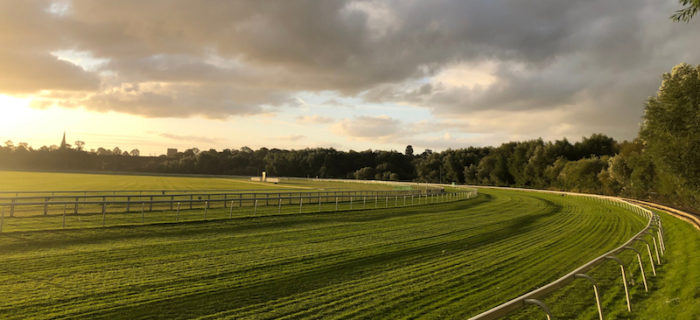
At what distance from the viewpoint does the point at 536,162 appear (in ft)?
247

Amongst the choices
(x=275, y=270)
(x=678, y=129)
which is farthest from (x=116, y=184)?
(x=678, y=129)

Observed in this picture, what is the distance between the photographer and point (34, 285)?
693cm

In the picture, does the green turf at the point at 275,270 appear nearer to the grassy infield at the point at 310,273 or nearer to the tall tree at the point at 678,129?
the grassy infield at the point at 310,273

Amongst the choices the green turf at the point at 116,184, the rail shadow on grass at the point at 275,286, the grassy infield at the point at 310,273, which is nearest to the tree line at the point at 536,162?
the grassy infield at the point at 310,273

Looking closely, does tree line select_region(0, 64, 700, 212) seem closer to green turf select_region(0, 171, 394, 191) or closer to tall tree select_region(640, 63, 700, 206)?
tall tree select_region(640, 63, 700, 206)

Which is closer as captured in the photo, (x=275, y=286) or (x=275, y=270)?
(x=275, y=286)

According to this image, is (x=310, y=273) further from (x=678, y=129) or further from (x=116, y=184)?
(x=116, y=184)

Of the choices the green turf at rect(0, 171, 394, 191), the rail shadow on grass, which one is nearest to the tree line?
the rail shadow on grass

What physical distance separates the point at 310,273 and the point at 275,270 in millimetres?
804

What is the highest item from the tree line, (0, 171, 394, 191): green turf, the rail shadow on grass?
the tree line

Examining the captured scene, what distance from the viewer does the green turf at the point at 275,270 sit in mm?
6059

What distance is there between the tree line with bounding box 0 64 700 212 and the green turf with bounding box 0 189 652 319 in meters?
9.41

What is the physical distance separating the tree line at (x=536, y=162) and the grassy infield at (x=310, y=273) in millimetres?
8799

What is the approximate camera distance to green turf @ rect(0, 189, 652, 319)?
6.06 metres
